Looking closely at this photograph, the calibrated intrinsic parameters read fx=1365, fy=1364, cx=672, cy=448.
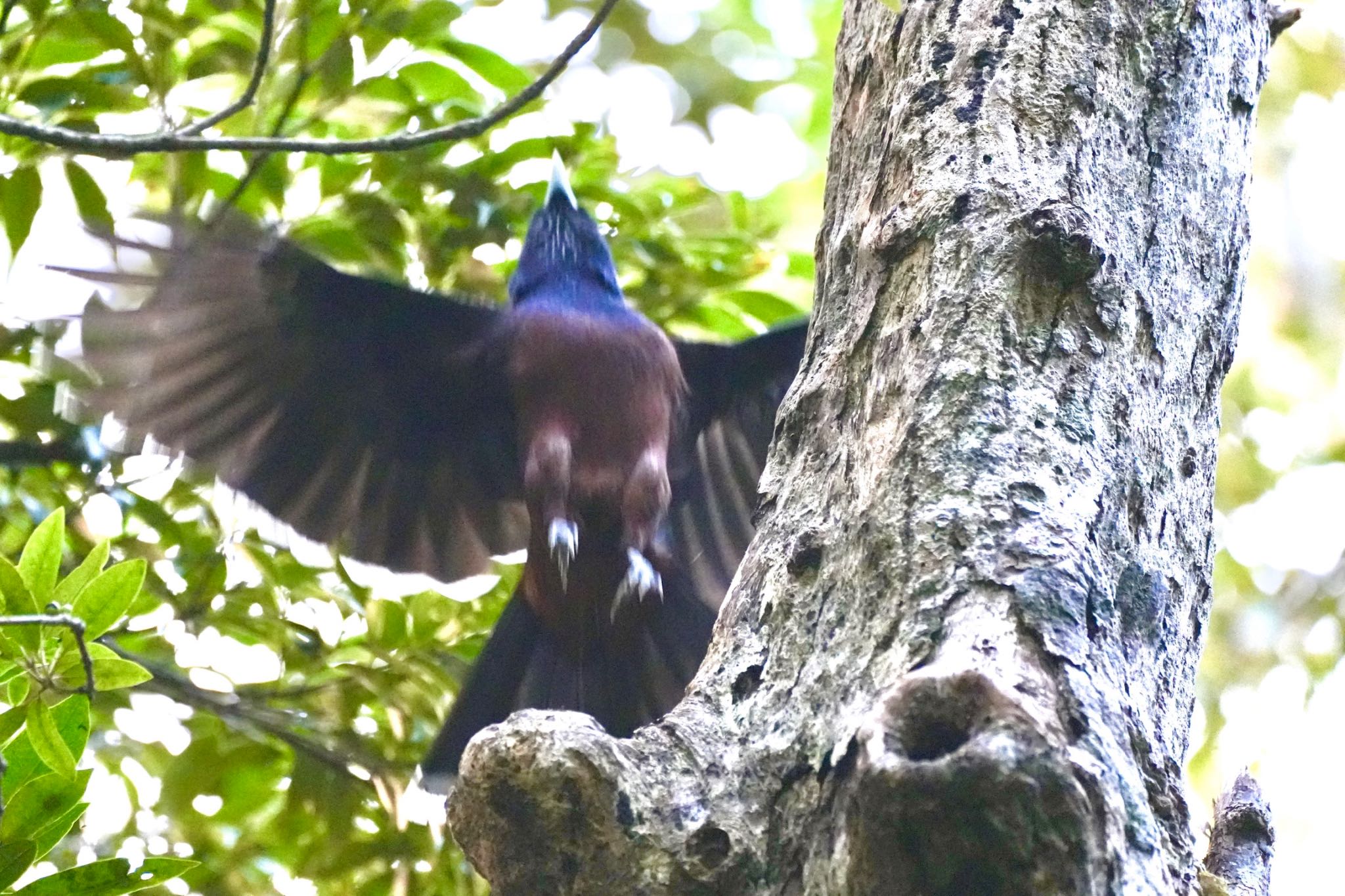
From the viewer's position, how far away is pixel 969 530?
1.32 m

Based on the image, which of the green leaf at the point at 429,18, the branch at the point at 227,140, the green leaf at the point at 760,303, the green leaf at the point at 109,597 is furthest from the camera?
the green leaf at the point at 760,303

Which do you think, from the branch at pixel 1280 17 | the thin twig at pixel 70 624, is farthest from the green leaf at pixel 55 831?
the branch at pixel 1280 17

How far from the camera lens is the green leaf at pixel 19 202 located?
2166 millimetres

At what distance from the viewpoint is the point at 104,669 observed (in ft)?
4.92

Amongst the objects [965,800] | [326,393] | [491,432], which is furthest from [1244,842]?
[326,393]

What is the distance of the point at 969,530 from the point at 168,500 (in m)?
1.70

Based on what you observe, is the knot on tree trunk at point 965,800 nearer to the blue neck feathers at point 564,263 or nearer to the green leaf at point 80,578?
the green leaf at point 80,578

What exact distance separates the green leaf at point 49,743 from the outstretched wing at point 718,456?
1726mm

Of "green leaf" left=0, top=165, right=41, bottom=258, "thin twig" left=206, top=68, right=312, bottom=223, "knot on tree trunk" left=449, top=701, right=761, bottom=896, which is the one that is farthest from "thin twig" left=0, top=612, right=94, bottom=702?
"thin twig" left=206, top=68, right=312, bottom=223

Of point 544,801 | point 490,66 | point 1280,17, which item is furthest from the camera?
point 490,66

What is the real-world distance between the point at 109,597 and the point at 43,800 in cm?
23

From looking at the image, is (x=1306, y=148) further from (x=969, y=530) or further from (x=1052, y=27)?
(x=969, y=530)

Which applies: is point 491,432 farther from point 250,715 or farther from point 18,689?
point 18,689

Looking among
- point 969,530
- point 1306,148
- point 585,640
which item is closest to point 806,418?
point 969,530
